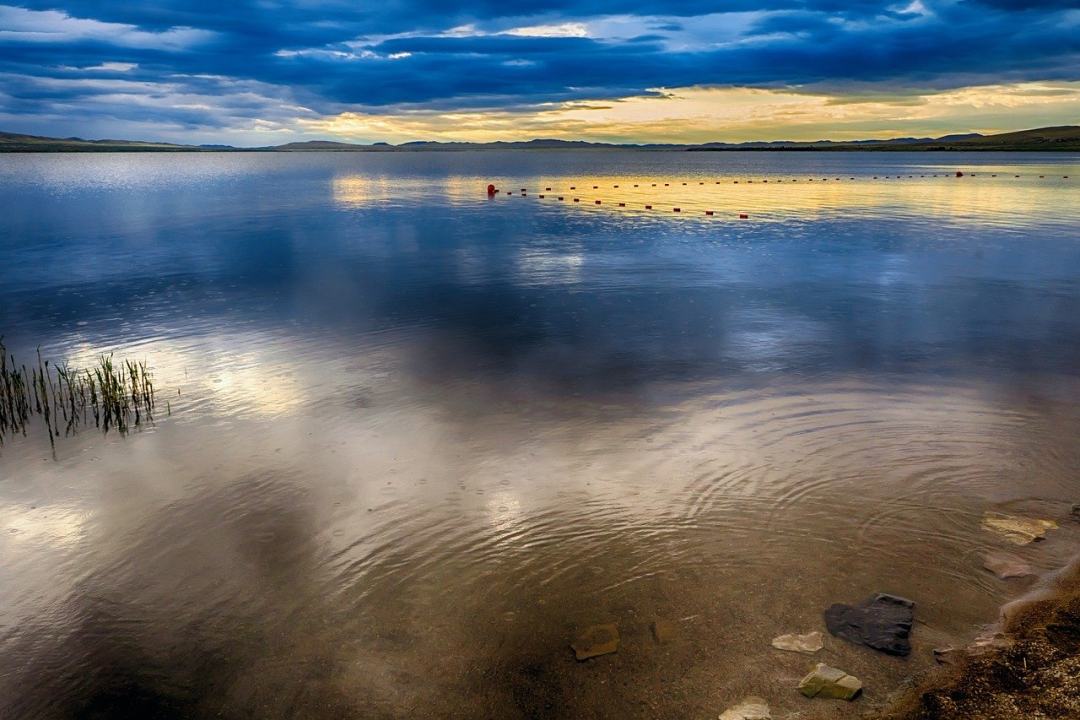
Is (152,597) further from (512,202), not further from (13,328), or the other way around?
(512,202)

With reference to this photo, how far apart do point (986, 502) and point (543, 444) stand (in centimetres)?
817

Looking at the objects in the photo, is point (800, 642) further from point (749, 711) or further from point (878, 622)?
point (749, 711)

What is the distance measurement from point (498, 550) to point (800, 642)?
181 inches

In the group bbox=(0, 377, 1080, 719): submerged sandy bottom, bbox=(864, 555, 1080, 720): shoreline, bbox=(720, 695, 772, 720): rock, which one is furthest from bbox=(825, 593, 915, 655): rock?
bbox=(720, 695, 772, 720): rock

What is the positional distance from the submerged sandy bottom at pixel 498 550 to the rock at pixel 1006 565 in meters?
0.21

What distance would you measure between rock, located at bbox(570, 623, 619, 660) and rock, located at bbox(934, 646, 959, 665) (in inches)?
152

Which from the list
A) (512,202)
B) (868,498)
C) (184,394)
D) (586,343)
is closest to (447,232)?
(512,202)

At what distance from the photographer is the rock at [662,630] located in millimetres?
9023

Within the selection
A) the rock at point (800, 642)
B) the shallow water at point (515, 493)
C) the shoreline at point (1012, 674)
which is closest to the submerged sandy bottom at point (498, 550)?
the shallow water at point (515, 493)

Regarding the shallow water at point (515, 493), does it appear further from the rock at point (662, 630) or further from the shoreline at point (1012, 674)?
the shoreline at point (1012, 674)

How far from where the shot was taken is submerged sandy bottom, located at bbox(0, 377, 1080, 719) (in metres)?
8.45

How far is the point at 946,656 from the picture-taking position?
8406 mm

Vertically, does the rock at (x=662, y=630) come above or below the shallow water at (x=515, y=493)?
below

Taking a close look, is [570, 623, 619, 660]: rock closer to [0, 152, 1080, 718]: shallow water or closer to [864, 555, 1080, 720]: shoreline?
[0, 152, 1080, 718]: shallow water
